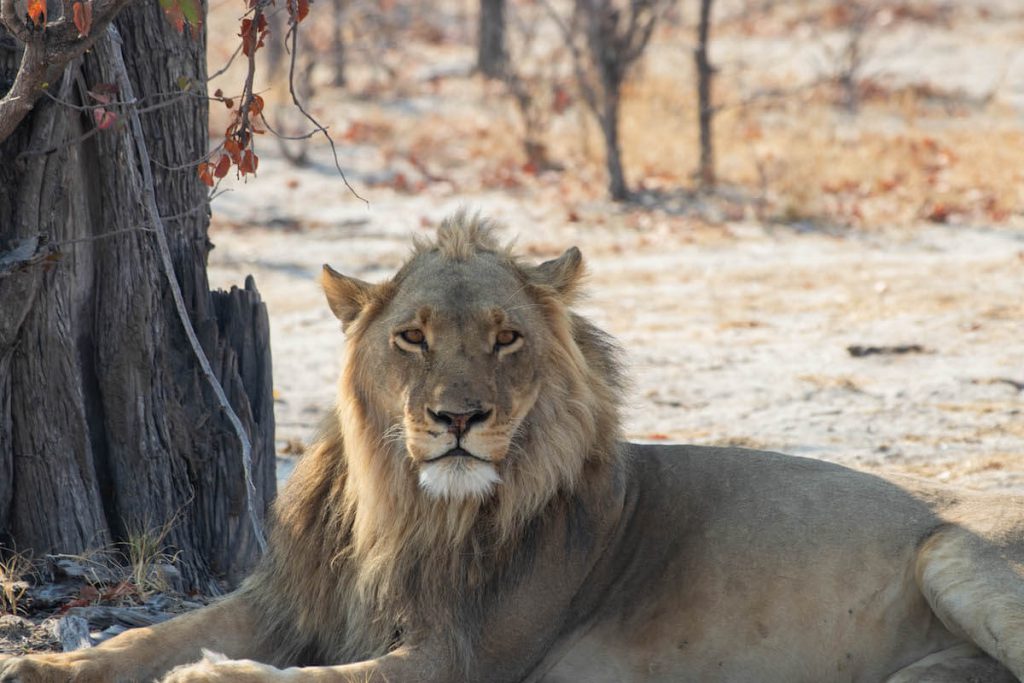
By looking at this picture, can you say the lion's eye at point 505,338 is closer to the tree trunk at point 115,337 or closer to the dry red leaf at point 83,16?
the dry red leaf at point 83,16

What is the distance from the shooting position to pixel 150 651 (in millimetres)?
3865

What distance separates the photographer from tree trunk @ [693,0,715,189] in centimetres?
1369

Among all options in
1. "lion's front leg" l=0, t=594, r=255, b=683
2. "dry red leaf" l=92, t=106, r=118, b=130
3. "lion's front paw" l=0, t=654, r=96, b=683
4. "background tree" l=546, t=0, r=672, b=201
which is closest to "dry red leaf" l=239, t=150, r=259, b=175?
"dry red leaf" l=92, t=106, r=118, b=130

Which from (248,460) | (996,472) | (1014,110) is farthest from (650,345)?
(1014,110)

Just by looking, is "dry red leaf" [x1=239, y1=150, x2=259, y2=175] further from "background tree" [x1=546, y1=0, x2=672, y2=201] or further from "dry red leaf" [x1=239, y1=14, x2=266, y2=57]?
"background tree" [x1=546, y1=0, x2=672, y2=201]

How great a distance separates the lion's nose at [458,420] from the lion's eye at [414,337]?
0.26m

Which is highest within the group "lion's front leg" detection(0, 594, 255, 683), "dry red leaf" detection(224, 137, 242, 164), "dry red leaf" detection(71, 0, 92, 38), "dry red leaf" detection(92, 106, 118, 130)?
"dry red leaf" detection(71, 0, 92, 38)

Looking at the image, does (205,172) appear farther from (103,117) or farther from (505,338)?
(505,338)

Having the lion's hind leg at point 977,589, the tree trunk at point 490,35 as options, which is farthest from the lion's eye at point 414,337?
the tree trunk at point 490,35

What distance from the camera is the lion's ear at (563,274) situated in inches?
157

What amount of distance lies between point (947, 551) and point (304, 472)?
1819mm

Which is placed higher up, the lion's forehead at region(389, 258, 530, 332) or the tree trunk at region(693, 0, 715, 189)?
the tree trunk at region(693, 0, 715, 189)

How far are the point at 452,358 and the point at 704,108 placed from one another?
1054 cm

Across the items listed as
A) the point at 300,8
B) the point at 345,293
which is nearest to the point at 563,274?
the point at 345,293
